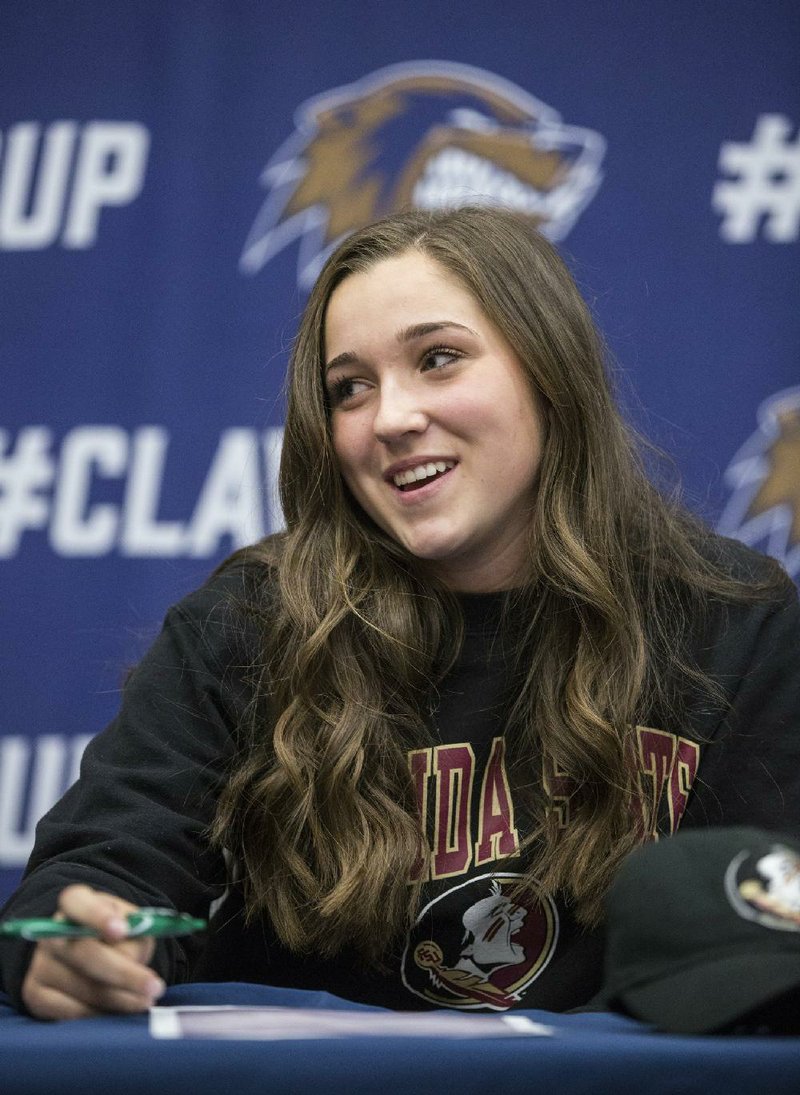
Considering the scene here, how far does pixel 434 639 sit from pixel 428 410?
251mm

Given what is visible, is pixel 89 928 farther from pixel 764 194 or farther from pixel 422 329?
pixel 764 194

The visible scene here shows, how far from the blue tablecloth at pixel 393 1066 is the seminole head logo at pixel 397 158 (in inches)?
67.1

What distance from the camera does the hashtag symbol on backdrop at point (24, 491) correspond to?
221cm

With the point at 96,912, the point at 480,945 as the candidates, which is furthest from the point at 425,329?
the point at 96,912

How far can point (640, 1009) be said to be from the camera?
A: 0.78 metres

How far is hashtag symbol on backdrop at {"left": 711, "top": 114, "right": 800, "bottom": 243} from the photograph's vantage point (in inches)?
87.0

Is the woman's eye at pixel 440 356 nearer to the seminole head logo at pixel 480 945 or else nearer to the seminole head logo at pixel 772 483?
the seminole head logo at pixel 480 945

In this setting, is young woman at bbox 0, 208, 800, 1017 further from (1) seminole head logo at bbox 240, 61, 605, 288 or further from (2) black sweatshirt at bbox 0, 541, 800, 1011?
(1) seminole head logo at bbox 240, 61, 605, 288

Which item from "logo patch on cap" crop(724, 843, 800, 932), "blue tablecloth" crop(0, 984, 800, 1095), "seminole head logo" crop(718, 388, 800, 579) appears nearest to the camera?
"blue tablecloth" crop(0, 984, 800, 1095)

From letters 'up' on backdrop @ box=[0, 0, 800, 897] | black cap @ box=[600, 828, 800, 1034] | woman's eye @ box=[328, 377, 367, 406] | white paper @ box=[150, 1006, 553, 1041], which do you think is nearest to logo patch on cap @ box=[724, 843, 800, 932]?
black cap @ box=[600, 828, 800, 1034]

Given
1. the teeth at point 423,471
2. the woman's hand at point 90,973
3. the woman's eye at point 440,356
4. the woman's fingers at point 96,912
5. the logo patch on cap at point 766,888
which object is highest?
the woman's eye at point 440,356

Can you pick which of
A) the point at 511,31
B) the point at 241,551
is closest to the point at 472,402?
the point at 241,551

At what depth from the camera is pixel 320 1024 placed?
0.77 metres

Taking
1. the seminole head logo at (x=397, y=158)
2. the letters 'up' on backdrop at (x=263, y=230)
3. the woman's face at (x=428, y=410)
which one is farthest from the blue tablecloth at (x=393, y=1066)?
the seminole head logo at (x=397, y=158)
